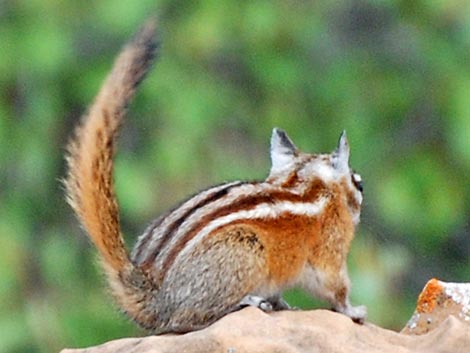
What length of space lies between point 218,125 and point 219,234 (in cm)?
A: 309

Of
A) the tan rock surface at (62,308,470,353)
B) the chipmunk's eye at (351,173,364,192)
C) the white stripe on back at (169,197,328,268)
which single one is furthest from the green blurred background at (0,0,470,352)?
the tan rock surface at (62,308,470,353)

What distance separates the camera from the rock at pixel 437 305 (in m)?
3.50

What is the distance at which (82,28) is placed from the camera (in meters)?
6.58

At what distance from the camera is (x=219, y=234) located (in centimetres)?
350

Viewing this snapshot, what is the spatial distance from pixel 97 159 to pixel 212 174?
7.92 feet

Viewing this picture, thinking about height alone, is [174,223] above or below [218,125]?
below

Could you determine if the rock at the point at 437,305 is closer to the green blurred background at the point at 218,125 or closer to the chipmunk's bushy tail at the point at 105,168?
the chipmunk's bushy tail at the point at 105,168

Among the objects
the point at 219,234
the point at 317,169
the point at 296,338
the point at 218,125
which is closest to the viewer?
the point at 296,338

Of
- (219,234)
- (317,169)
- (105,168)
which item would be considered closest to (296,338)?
(219,234)

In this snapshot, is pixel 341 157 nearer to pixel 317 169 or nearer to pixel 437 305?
→ pixel 317 169

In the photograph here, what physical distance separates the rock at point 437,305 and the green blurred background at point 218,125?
85.8 inches

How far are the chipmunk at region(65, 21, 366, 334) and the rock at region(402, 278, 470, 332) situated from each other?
0.12 m

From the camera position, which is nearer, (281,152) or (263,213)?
(263,213)

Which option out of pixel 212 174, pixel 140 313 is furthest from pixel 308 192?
pixel 212 174
